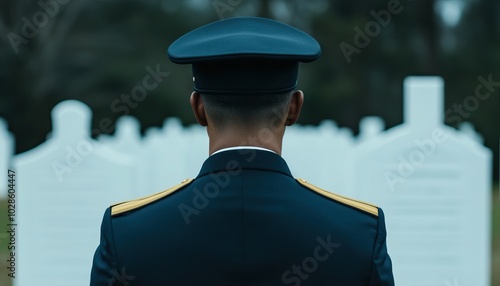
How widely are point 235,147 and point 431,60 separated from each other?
24749 mm

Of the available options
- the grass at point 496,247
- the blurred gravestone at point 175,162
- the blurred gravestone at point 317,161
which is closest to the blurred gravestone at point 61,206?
the blurred gravestone at point 175,162

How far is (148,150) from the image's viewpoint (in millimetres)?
7137

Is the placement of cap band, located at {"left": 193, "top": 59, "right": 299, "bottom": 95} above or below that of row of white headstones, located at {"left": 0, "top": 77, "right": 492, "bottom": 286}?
above

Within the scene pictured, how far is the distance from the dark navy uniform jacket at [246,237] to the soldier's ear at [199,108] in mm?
93

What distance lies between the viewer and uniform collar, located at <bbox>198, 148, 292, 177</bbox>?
2047 millimetres

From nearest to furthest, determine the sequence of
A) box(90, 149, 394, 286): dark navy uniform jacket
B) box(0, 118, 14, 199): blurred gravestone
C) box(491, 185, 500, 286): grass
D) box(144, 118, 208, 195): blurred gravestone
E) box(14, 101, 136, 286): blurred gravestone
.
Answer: box(90, 149, 394, 286): dark navy uniform jacket < box(14, 101, 136, 286): blurred gravestone < box(144, 118, 208, 195): blurred gravestone < box(491, 185, 500, 286): grass < box(0, 118, 14, 199): blurred gravestone

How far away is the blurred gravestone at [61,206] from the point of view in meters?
5.82

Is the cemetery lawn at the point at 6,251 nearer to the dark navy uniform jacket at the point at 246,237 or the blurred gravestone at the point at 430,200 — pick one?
the blurred gravestone at the point at 430,200

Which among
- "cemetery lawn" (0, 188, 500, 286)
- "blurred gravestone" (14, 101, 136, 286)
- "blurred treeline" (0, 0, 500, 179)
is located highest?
"blurred treeline" (0, 0, 500, 179)

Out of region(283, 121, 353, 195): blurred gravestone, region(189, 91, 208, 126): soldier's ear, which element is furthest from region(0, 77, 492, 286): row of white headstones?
region(189, 91, 208, 126): soldier's ear

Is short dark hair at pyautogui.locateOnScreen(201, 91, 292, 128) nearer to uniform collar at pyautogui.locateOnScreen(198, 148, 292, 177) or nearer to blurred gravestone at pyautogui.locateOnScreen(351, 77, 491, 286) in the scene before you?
uniform collar at pyautogui.locateOnScreen(198, 148, 292, 177)

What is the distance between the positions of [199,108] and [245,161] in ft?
0.58

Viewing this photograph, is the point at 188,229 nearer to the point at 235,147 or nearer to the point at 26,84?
the point at 235,147

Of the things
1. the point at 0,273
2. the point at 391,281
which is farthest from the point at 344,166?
the point at 391,281
